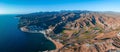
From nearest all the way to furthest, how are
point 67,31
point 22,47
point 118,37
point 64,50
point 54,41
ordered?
point 64,50 → point 22,47 → point 118,37 → point 54,41 → point 67,31

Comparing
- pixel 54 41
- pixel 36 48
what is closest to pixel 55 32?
pixel 54 41

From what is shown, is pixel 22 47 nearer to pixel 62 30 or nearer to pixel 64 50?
pixel 64 50

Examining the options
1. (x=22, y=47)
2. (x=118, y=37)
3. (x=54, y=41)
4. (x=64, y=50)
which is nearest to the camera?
(x=64, y=50)

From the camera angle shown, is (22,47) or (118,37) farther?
(118,37)

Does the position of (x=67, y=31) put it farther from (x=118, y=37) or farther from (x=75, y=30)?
(x=118, y=37)

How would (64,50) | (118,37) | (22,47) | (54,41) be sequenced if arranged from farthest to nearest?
(54,41), (118,37), (22,47), (64,50)

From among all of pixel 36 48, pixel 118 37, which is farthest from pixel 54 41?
pixel 118 37

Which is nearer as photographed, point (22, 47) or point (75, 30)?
point (22, 47)

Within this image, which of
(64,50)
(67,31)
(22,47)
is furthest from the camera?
(67,31)
